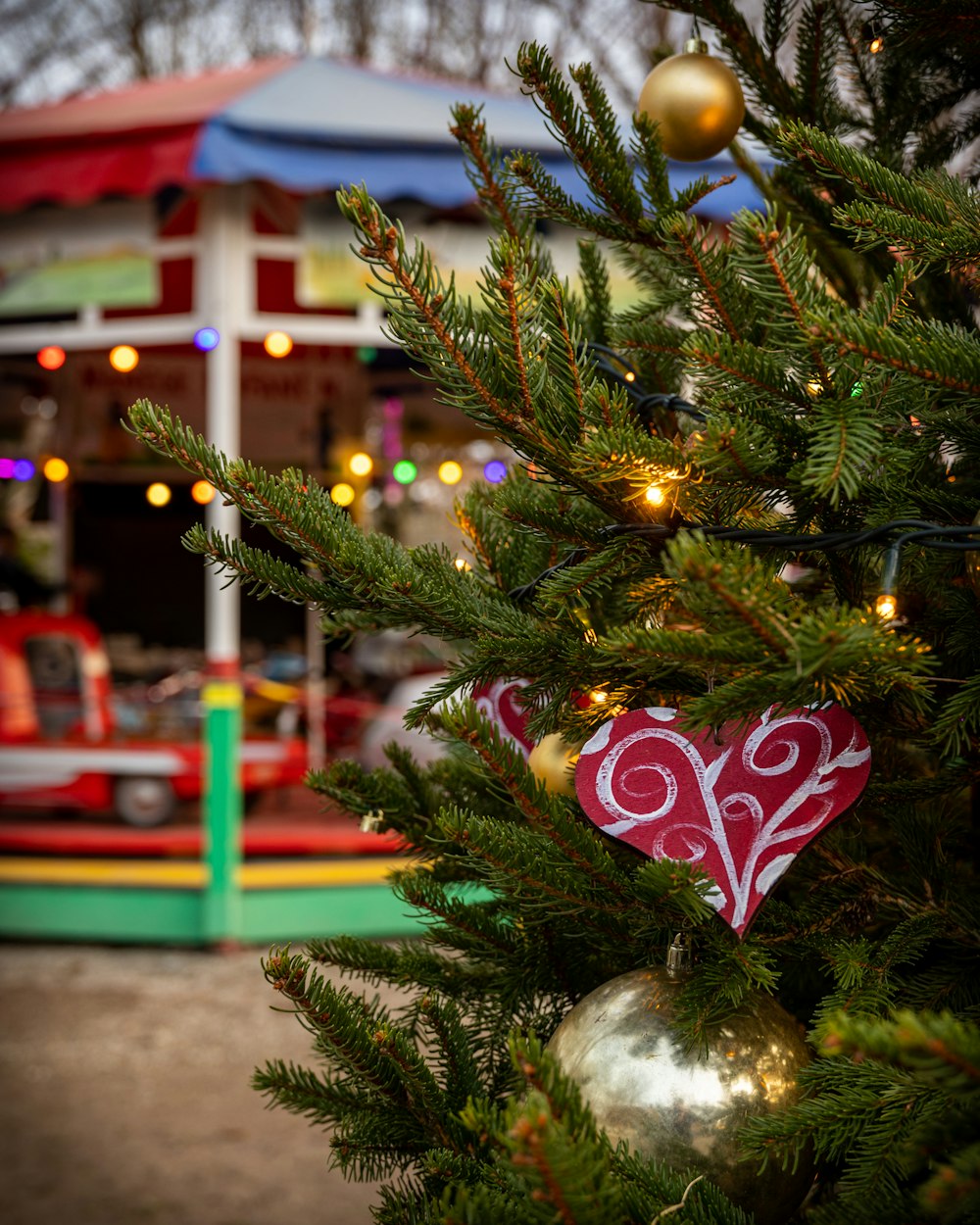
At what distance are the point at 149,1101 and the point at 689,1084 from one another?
3.19 m

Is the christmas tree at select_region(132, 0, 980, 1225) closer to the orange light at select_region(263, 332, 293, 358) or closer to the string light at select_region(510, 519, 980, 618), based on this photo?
the string light at select_region(510, 519, 980, 618)

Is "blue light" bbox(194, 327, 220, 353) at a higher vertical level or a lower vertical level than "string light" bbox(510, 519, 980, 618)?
higher

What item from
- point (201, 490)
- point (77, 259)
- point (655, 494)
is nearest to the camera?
point (655, 494)

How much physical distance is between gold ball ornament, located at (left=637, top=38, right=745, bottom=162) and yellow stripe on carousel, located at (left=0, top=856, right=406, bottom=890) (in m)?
4.10

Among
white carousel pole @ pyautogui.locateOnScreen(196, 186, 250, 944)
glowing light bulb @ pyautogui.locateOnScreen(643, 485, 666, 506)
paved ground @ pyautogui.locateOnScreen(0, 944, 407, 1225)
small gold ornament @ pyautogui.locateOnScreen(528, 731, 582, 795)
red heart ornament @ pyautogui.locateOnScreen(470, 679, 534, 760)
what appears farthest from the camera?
white carousel pole @ pyautogui.locateOnScreen(196, 186, 250, 944)

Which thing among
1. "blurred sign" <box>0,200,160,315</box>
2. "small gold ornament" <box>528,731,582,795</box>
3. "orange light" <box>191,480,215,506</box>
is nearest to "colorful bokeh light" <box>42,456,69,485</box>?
"blurred sign" <box>0,200,160,315</box>

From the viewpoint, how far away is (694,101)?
3.99 ft

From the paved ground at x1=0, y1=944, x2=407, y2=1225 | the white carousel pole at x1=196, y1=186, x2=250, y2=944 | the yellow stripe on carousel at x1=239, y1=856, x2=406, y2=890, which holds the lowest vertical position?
the paved ground at x1=0, y1=944, x2=407, y2=1225

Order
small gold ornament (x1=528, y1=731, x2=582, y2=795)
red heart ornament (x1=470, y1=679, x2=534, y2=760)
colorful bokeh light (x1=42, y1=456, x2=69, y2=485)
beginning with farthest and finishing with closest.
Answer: colorful bokeh light (x1=42, y1=456, x2=69, y2=485) → red heart ornament (x1=470, y1=679, x2=534, y2=760) → small gold ornament (x1=528, y1=731, x2=582, y2=795)

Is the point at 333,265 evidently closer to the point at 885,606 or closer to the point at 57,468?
the point at 57,468

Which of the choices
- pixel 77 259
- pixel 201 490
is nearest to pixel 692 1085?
pixel 201 490

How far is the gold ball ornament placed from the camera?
1.21 metres

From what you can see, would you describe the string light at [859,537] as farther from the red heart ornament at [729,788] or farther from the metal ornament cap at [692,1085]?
the metal ornament cap at [692,1085]

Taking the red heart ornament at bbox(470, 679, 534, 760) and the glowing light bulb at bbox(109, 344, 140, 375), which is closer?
the red heart ornament at bbox(470, 679, 534, 760)
